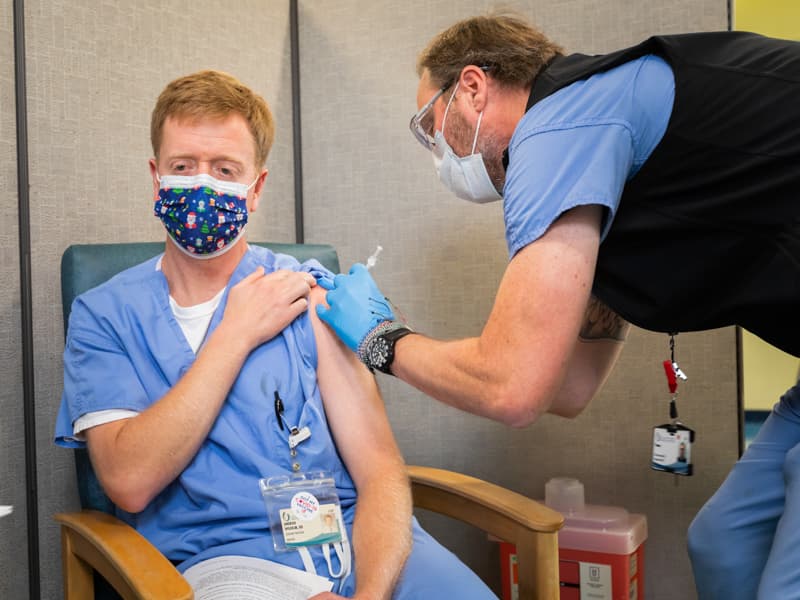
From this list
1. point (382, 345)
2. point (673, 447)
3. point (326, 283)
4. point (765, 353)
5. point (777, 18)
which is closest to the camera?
point (382, 345)

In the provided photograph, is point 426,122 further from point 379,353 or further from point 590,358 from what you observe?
point 590,358

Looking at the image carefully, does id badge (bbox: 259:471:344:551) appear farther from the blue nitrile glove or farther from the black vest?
the black vest

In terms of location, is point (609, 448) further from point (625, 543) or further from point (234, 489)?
point (234, 489)

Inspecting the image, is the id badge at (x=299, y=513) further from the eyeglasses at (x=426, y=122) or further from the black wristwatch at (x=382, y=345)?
the eyeglasses at (x=426, y=122)

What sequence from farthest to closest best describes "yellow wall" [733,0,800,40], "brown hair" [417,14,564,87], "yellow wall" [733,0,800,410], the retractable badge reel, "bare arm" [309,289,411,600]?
"yellow wall" [733,0,800,40] < "yellow wall" [733,0,800,410] < the retractable badge reel < "bare arm" [309,289,411,600] < "brown hair" [417,14,564,87]

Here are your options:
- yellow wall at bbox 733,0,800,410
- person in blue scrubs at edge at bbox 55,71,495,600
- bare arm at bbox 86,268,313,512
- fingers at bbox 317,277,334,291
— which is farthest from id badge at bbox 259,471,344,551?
yellow wall at bbox 733,0,800,410

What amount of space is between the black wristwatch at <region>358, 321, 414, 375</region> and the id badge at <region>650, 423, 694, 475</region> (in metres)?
0.81

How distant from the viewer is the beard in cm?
141

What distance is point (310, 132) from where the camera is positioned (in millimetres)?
2475

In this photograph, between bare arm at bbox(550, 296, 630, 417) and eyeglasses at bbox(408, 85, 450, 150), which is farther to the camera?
bare arm at bbox(550, 296, 630, 417)

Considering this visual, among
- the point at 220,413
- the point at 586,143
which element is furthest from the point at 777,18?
the point at 220,413

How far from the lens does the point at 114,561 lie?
50.3 inches

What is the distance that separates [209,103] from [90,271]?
44 centimetres


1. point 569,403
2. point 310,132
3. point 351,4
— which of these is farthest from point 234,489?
point 351,4
